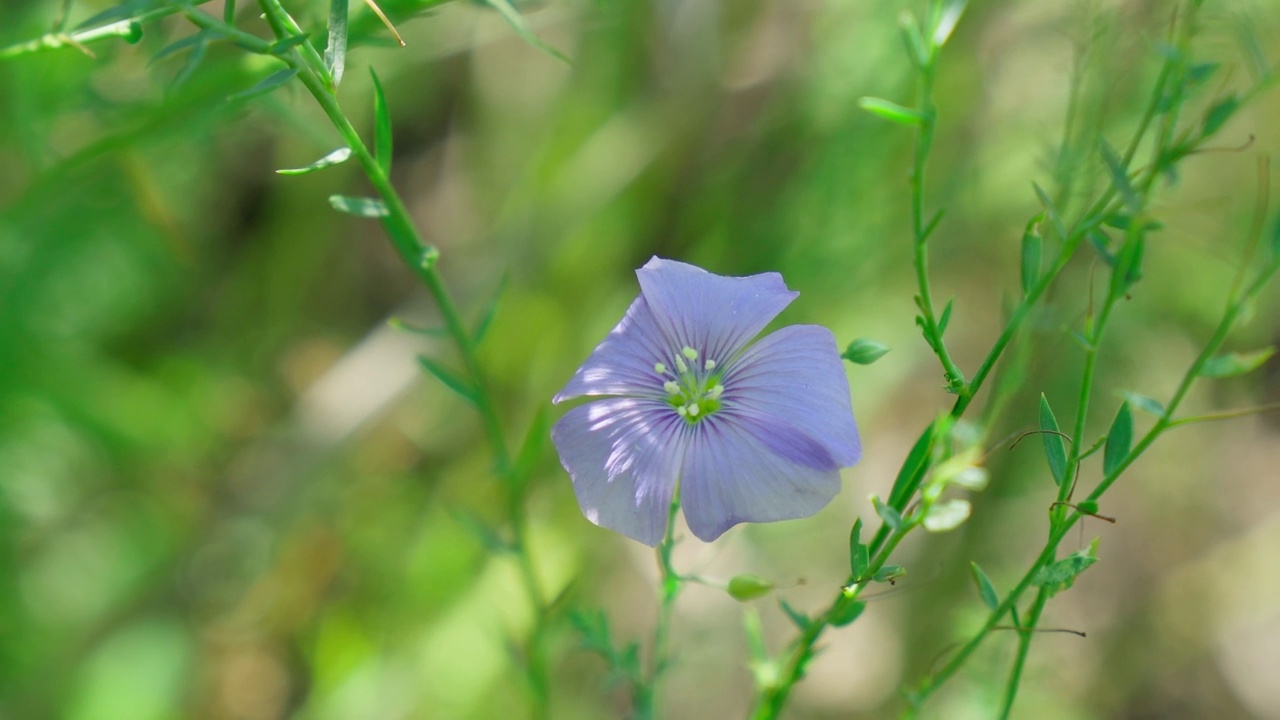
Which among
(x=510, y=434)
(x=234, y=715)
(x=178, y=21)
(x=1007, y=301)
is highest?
(x=178, y=21)

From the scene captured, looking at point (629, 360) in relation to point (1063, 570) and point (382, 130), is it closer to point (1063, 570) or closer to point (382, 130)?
point (382, 130)

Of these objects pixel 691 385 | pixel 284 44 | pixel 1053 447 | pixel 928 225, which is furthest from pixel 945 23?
pixel 284 44

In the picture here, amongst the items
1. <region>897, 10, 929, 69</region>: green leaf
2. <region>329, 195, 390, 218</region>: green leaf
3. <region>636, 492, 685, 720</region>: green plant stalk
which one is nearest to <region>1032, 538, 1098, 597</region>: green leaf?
<region>636, 492, 685, 720</region>: green plant stalk

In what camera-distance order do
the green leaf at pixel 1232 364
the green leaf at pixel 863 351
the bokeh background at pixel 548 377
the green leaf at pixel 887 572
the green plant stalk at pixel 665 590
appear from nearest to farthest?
1. the green leaf at pixel 1232 364
2. the green leaf at pixel 887 572
3. the green leaf at pixel 863 351
4. the green plant stalk at pixel 665 590
5. the bokeh background at pixel 548 377

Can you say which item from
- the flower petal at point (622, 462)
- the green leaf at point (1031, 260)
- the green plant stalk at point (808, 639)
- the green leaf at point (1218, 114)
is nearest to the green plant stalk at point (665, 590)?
the flower petal at point (622, 462)

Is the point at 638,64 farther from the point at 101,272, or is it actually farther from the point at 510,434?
the point at 101,272

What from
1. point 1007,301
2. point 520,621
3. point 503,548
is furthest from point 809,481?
point 520,621

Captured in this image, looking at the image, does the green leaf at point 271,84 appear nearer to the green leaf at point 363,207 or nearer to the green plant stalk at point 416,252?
the green plant stalk at point 416,252
